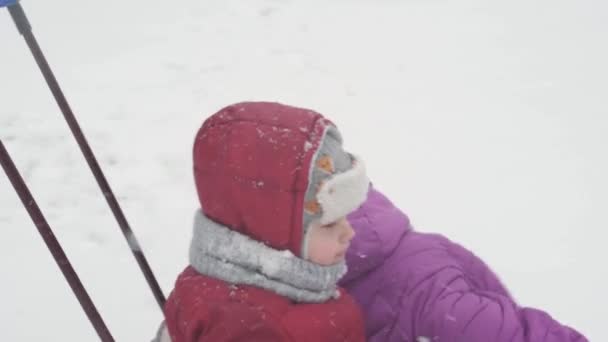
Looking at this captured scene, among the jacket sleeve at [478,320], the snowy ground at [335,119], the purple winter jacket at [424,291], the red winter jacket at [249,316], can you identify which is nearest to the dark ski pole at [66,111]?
the red winter jacket at [249,316]

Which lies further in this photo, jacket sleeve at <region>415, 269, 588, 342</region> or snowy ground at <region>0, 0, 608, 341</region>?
snowy ground at <region>0, 0, 608, 341</region>

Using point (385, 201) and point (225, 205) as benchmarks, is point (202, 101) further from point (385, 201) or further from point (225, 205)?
point (225, 205)

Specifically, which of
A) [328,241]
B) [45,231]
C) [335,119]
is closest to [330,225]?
[328,241]

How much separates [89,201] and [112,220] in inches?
7.6

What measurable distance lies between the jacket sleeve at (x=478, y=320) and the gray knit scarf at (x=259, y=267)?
22 centimetres

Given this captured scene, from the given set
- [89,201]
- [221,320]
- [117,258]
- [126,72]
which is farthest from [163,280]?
[126,72]

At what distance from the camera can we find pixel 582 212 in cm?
282

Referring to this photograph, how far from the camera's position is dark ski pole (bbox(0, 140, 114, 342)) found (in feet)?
4.08

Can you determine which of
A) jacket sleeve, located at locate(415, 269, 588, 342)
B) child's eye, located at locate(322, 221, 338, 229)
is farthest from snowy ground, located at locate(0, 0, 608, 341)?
child's eye, located at locate(322, 221, 338, 229)

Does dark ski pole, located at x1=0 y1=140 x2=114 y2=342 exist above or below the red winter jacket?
above

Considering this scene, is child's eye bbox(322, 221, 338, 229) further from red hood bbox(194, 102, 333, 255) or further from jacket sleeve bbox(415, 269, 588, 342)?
jacket sleeve bbox(415, 269, 588, 342)

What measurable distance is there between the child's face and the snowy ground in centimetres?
132

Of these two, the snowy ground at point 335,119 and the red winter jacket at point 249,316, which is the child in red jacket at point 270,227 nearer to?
the red winter jacket at point 249,316

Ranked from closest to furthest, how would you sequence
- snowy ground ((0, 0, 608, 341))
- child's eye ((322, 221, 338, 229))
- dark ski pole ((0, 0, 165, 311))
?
child's eye ((322, 221, 338, 229)), dark ski pole ((0, 0, 165, 311)), snowy ground ((0, 0, 608, 341))
